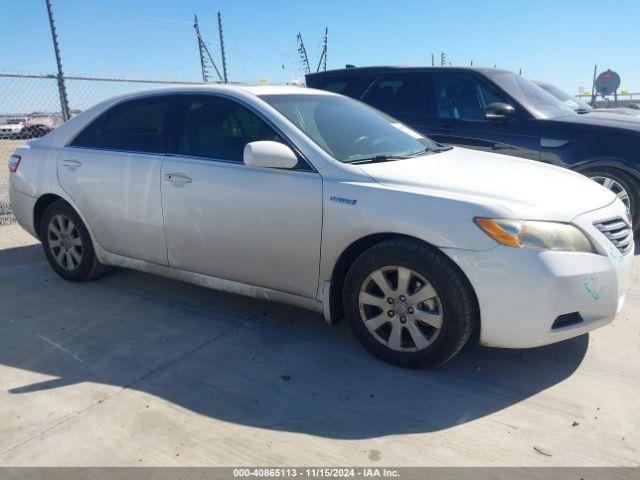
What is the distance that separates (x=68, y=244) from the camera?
454 centimetres

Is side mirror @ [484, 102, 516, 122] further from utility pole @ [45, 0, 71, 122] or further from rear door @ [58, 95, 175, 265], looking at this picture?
utility pole @ [45, 0, 71, 122]

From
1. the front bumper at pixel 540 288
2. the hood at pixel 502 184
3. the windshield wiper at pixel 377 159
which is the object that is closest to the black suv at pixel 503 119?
the hood at pixel 502 184

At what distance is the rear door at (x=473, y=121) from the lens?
570 cm

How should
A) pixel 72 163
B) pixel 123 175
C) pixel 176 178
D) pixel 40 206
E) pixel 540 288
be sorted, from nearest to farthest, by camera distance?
pixel 540 288 → pixel 176 178 → pixel 123 175 → pixel 72 163 → pixel 40 206

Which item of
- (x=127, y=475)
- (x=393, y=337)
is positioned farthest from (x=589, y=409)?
(x=127, y=475)

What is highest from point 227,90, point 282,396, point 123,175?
point 227,90

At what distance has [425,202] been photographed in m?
2.91

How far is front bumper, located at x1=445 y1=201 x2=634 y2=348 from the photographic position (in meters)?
2.71

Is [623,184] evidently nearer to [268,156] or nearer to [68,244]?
[268,156]

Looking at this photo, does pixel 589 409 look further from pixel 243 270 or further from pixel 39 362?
pixel 39 362

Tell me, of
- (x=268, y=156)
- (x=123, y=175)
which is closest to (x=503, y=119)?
(x=268, y=156)

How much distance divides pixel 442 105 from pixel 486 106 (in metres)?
0.49

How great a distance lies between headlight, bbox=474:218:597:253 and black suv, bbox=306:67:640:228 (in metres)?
3.11

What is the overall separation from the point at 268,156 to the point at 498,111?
333 cm
